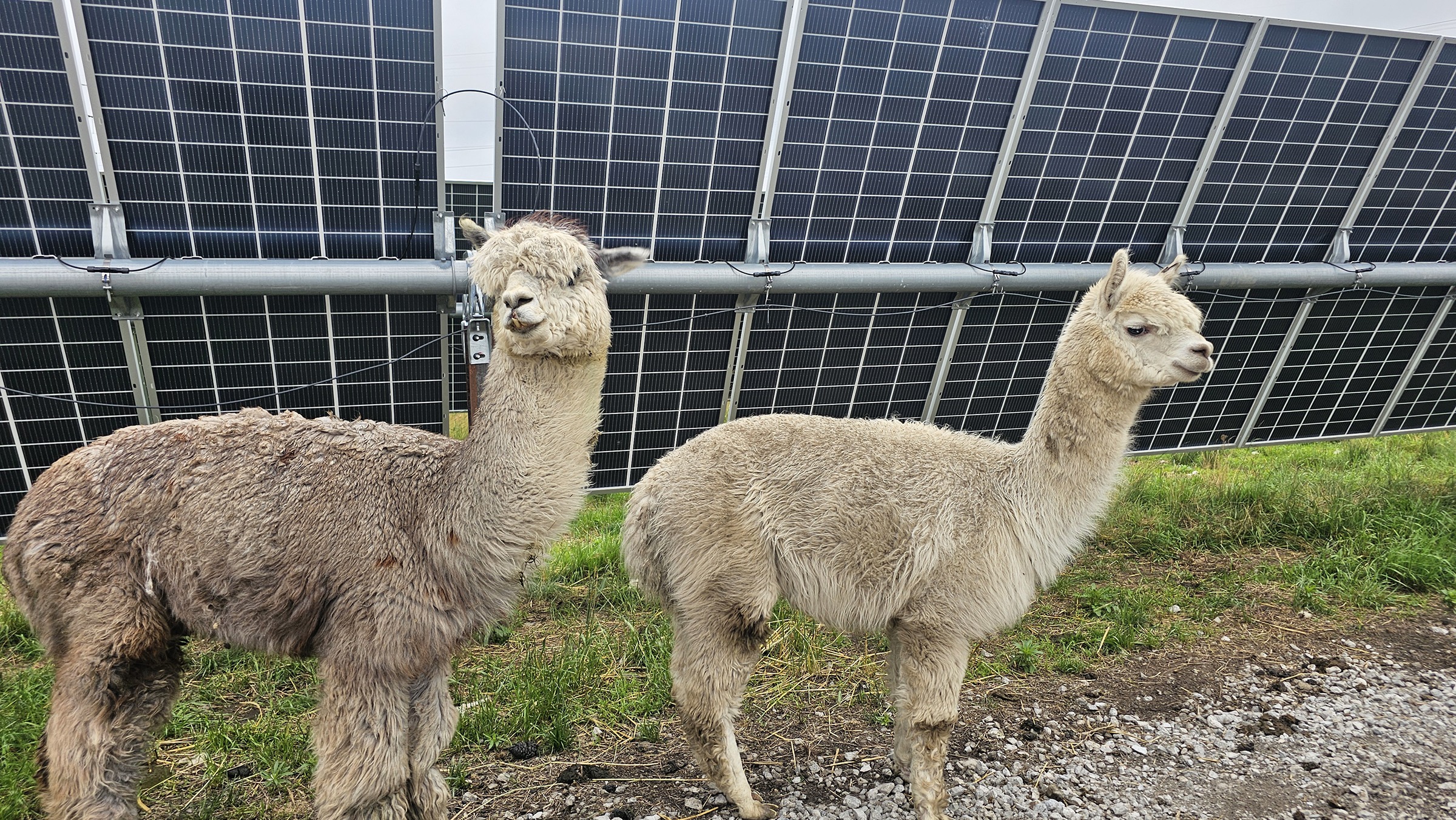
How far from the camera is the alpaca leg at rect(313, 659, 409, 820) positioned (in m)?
3.12

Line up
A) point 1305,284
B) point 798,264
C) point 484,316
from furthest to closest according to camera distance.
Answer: point 1305,284
point 798,264
point 484,316

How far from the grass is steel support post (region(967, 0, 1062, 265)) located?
275cm

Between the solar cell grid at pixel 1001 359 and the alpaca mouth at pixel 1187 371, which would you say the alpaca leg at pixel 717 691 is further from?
the solar cell grid at pixel 1001 359

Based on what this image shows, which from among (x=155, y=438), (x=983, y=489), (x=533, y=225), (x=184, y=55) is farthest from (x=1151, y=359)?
(x=184, y=55)

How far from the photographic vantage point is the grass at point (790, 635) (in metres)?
4.16

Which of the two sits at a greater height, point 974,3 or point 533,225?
point 974,3

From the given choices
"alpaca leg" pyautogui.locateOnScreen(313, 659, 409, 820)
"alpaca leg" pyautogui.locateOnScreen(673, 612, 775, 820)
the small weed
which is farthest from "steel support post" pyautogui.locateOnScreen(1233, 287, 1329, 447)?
"alpaca leg" pyautogui.locateOnScreen(313, 659, 409, 820)

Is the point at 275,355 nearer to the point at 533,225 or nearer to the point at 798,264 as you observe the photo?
the point at 533,225

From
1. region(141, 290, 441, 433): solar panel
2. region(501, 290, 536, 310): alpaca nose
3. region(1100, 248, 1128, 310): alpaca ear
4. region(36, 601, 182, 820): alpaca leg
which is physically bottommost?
region(36, 601, 182, 820): alpaca leg

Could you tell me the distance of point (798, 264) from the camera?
5.53 metres

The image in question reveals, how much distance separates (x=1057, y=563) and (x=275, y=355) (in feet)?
15.4

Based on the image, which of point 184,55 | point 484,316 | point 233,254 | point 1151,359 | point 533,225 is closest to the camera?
point 533,225

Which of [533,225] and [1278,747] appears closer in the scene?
[533,225]

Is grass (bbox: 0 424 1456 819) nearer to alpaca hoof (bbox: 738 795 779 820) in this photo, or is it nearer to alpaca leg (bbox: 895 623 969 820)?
alpaca hoof (bbox: 738 795 779 820)
